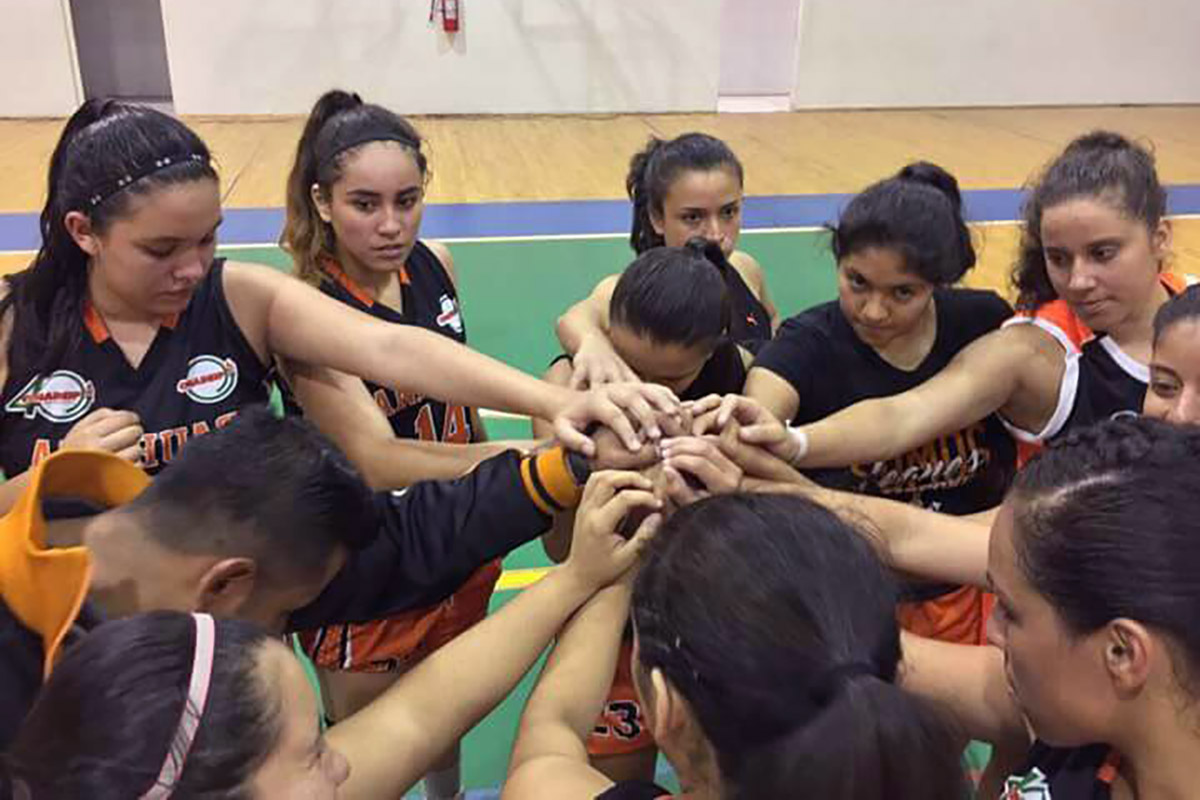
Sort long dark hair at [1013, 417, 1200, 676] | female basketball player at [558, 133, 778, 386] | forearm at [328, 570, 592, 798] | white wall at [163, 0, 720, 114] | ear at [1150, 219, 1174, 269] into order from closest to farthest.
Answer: long dark hair at [1013, 417, 1200, 676]
forearm at [328, 570, 592, 798]
ear at [1150, 219, 1174, 269]
female basketball player at [558, 133, 778, 386]
white wall at [163, 0, 720, 114]

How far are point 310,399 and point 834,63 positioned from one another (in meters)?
10.9

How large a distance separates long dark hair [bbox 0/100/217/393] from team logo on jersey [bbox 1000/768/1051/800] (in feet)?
5.82

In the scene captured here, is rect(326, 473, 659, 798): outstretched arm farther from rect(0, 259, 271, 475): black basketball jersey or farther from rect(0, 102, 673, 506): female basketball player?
rect(0, 259, 271, 475): black basketball jersey

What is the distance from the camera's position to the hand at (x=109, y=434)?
1.86 meters

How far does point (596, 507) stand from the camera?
163cm

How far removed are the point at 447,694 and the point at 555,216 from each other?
639 centimetres

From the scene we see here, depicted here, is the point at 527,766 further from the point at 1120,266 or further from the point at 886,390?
the point at 1120,266

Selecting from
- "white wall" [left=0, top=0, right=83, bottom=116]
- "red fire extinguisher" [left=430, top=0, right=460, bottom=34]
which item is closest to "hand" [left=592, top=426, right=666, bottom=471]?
"red fire extinguisher" [left=430, top=0, right=460, bottom=34]

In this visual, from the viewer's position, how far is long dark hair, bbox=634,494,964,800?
0.99 metres

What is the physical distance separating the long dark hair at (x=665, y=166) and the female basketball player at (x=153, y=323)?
4.46ft

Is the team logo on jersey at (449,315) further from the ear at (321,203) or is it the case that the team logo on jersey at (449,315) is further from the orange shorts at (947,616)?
the orange shorts at (947,616)

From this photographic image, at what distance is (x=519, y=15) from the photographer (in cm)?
1109

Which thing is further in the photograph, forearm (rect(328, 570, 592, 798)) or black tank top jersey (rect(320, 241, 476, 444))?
black tank top jersey (rect(320, 241, 476, 444))

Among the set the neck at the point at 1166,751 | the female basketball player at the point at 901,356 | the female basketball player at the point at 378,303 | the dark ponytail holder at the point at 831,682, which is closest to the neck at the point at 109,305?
the female basketball player at the point at 378,303
